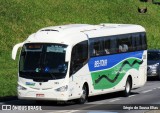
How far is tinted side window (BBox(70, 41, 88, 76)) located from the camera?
2391cm

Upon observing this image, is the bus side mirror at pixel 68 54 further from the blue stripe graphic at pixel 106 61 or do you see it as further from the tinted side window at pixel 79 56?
the blue stripe graphic at pixel 106 61

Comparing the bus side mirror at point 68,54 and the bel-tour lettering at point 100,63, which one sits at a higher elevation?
the bus side mirror at point 68,54

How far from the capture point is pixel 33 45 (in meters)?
24.0

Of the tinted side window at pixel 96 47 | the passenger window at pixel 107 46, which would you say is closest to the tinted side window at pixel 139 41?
the passenger window at pixel 107 46

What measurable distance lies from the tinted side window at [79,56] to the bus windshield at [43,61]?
0.39 meters

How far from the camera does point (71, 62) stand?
23.7 metres

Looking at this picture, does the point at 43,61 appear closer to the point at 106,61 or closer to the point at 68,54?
the point at 68,54

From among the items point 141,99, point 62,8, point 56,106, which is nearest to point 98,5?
point 62,8

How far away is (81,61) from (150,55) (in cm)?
1651

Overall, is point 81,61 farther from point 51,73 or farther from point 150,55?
point 150,55

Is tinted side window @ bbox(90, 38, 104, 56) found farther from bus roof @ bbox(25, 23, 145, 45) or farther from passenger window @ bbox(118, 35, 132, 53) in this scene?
passenger window @ bbox(118, 35, 132, 53)

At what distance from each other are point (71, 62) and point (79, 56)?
0.83 meters

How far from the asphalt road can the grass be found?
4.40 metres

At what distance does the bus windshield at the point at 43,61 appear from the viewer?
23.5m
